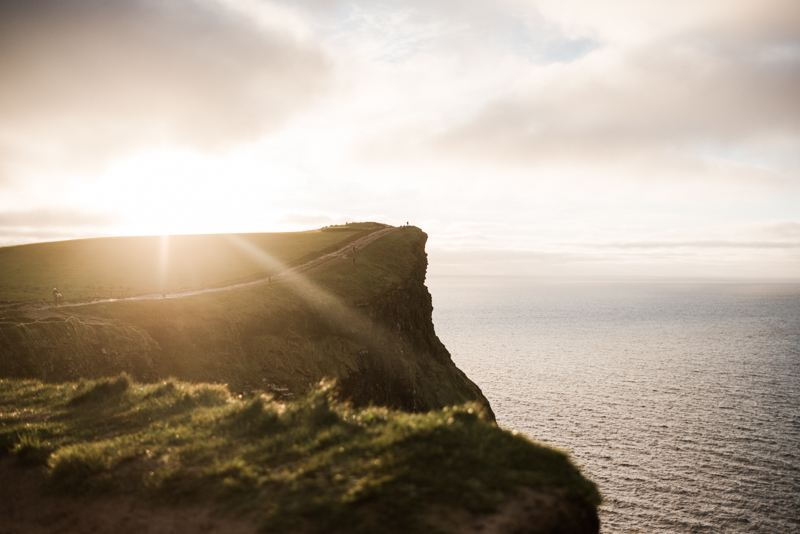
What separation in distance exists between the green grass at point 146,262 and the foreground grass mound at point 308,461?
124 feet

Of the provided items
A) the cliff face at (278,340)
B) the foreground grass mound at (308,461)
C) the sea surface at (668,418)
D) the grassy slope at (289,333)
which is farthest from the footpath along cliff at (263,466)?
the sea surface at (668,418)

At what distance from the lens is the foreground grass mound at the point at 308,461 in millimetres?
7801

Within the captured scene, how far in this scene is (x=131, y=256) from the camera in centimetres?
8625

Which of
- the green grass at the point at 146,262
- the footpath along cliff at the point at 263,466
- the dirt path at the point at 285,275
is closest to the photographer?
the footpath along cliff at the point at 263,466

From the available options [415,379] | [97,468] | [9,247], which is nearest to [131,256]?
[9,247]

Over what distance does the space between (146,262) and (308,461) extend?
8430 cm

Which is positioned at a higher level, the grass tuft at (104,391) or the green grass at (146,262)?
the green grass at (146,262)

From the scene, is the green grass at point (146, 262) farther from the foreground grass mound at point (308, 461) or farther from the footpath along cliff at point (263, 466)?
the foreground grass mound at point (308, 461)

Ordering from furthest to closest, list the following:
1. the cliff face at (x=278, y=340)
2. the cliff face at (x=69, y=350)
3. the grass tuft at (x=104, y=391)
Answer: the cliff face at (x=278, y=340)
the cliff face at (x=69, y=350)
the grass tuft at (x=104, y=391)

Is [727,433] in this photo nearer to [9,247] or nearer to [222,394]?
[222,394]

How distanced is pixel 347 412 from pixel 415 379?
155 ft

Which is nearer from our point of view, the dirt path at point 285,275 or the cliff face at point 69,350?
the cliff face at point 69,350

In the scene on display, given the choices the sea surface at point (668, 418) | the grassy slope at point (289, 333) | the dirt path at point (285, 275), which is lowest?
the sea surface at point (668, 418)

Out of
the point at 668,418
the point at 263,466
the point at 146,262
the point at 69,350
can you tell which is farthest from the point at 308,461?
the point at 146,262
